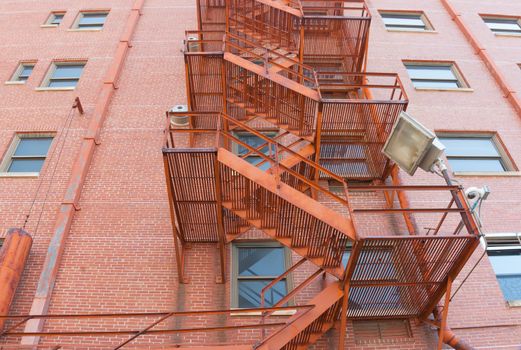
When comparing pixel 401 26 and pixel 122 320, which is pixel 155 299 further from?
pixel 401 26

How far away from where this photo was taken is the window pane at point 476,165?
11602 millimetres

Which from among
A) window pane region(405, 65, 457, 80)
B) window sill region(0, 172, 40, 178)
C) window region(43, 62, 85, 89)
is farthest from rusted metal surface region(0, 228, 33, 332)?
window pane region(405, 65, 457, 80)

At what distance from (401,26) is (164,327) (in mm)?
14818

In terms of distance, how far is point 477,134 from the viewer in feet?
40.8

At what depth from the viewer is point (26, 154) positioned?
11.5 m

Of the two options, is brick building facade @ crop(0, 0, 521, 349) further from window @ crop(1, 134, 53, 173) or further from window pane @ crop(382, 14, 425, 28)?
window pane @ crop(382, 14, 425, 28)

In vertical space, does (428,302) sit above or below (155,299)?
below

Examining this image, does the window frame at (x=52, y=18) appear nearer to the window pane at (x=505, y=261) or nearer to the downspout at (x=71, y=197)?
the downspout at (x=71, y=197)

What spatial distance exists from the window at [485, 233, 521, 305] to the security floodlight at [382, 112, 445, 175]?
3.56 metres

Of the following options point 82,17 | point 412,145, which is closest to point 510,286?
point 412,145

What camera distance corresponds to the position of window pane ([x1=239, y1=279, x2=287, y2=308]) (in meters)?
8.59

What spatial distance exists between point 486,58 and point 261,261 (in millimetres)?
11547

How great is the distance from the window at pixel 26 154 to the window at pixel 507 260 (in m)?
11.9

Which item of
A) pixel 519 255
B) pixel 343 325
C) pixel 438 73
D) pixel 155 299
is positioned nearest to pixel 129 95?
pixel 155 299
